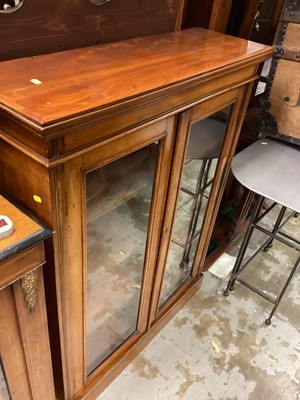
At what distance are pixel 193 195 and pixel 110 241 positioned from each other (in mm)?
469

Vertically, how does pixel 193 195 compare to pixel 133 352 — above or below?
above

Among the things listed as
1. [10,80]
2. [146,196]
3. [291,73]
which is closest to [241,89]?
[291,73]

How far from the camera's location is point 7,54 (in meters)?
0.91

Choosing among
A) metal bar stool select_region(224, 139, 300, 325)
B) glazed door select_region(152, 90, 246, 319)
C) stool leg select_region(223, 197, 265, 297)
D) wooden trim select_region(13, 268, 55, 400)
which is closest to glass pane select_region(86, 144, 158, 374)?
glazed door select_region(152, 90, 246, 319)

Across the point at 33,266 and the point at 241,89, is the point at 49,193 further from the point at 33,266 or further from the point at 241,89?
the point at 241,89

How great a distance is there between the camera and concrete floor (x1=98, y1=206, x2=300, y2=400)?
1611 mm

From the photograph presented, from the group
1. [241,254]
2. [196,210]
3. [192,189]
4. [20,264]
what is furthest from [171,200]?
[241,254]

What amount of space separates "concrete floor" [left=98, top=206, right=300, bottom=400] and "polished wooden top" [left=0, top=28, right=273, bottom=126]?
52.0 inches

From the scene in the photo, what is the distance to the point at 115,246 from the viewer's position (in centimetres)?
126

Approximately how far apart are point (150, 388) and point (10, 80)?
1.40m

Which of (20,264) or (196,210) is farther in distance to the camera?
(196,210)

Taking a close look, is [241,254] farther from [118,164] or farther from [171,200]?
[118,164]

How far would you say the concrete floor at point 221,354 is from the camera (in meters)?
1.61

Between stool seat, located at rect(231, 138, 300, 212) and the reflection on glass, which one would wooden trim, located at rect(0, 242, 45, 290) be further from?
stool seat, located at rect(231, 138, 300, 212)
